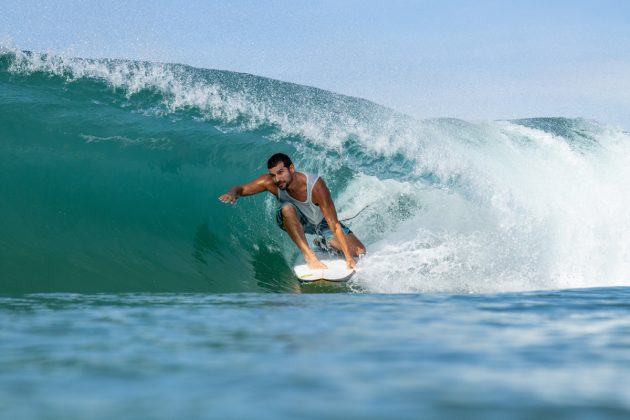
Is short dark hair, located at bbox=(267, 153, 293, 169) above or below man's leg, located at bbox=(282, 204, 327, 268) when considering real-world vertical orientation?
above

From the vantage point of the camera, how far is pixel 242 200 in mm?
9141

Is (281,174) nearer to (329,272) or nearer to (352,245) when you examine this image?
(329,272)

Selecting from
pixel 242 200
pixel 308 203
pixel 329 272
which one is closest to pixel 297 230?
pixel 308 203

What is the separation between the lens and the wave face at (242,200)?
7.57 metres

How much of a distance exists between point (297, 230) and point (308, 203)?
0.86ft

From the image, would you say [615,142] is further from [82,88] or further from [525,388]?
[525,388]

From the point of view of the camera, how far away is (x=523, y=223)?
10.0 m

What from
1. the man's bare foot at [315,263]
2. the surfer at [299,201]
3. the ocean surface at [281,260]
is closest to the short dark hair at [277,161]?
the surfer at [299,201]

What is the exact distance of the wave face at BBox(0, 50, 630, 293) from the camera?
24.8 feet

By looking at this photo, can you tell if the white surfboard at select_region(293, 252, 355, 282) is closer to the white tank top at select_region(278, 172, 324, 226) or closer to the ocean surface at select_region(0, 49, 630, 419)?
the ocean surface at select_region(0, 49, 630, 419)

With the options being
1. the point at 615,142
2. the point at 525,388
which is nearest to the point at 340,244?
the point at 525,388

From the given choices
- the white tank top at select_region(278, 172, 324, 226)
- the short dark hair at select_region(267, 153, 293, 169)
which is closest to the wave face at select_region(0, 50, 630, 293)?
the white tank top at select_region(278, 172, 324, 226)

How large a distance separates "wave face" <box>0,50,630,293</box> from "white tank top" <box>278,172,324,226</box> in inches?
23.3

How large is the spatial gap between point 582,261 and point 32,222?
6477 mm
